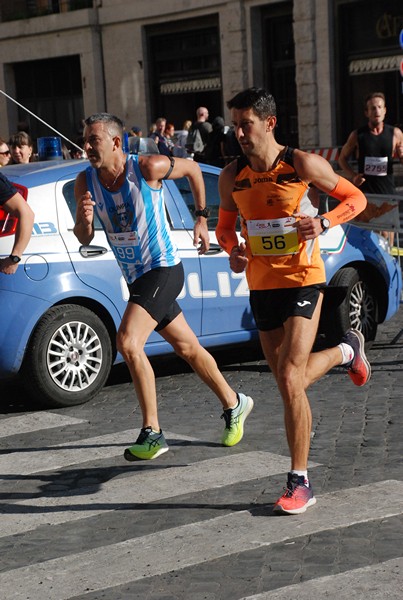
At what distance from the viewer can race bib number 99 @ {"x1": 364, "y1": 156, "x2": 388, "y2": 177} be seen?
12828 millimetres

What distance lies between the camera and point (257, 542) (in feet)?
17.1

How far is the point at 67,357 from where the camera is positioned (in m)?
8.36

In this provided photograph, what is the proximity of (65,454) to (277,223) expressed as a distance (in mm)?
2053

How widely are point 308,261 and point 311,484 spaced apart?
112cm

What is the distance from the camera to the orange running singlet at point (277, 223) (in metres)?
5.87

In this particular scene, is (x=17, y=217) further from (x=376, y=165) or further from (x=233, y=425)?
(x=376, y=165)

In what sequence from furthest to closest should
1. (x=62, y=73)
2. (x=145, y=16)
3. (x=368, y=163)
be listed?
(x=62, y=73)
(x=145, y=16)
(x=368, y=163)

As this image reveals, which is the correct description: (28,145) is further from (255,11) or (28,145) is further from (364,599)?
(255,11)

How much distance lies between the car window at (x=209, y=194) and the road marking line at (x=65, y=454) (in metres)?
2.32

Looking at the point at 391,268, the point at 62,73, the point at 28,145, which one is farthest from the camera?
the point at 62,73

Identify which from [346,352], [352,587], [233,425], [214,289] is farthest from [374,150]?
[352,587]

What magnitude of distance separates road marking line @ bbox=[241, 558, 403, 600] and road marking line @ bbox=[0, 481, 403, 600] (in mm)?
514

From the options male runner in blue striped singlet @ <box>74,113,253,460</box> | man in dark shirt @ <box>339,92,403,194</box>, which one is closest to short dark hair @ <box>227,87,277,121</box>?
male runner in blue striped singlet @ <box>74,113,253,460</box>

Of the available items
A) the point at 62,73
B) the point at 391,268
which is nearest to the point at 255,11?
the point at 62,73
